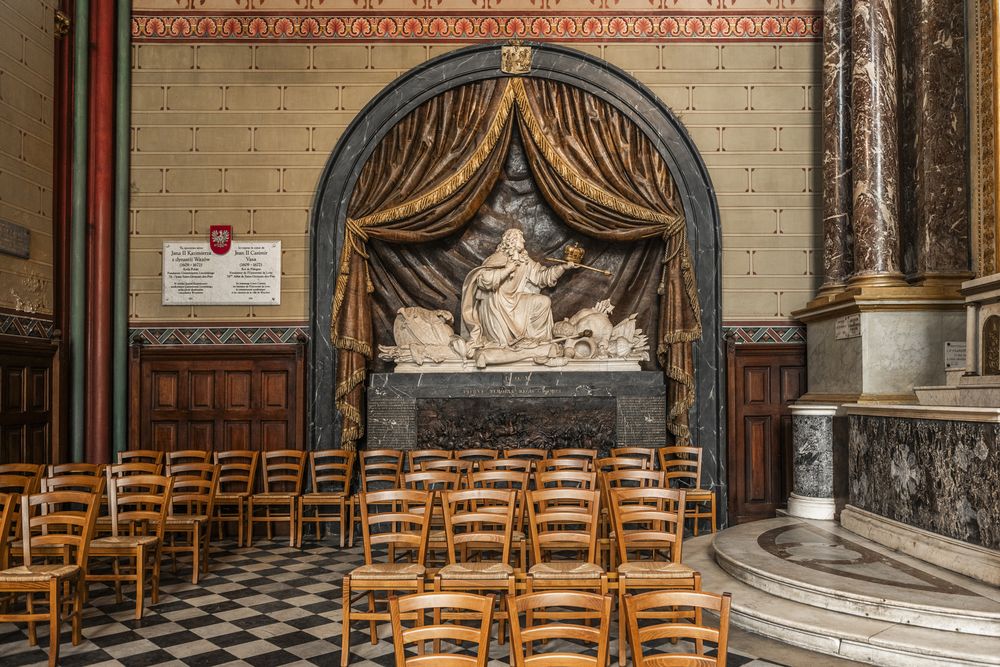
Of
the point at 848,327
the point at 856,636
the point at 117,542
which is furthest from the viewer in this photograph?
the point at 848,327

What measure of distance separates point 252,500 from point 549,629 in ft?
17.7

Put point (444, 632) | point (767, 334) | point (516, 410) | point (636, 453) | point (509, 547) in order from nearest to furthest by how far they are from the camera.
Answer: point (444, 632) < point (509, 547) < point (636, 453) < point (516, 410) < point (767, 334)

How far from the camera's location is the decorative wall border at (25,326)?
7.33 m

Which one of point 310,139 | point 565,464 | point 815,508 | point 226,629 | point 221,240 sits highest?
point 310,139

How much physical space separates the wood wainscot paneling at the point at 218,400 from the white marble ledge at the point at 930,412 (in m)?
5.73

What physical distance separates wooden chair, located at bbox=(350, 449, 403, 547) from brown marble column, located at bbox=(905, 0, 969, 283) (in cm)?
513

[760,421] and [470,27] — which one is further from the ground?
[470,27]

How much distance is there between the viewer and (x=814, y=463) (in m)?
7.19

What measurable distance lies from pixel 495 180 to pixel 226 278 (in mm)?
3195

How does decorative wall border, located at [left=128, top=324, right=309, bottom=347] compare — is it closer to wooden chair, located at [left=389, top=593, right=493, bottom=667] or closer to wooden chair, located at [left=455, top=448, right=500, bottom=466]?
wooden chair, located at [left=455, top=448, right=500, bottom=466]

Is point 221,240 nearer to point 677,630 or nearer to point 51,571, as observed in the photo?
point 51,571

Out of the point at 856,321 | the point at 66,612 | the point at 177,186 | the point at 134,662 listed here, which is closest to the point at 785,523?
the point at 856,321

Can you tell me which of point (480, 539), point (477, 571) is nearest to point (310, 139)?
point (480, 539)

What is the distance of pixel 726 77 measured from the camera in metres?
8.91
